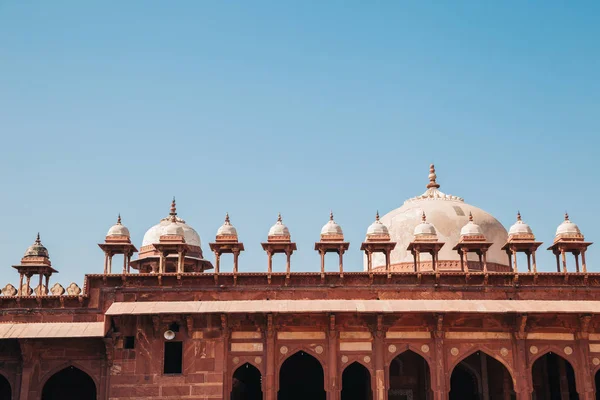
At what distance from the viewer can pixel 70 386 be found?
25.3 meters

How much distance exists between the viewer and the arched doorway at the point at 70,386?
82.5ft

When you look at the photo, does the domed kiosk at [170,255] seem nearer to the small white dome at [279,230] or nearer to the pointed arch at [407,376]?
the small white dome at [279,230]

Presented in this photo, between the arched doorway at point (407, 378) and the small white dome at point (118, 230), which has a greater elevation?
the small white dome at point (118, 230)

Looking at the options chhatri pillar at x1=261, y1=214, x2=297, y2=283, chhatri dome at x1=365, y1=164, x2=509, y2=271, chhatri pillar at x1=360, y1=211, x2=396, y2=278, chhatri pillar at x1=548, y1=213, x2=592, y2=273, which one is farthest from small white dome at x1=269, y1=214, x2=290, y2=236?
chhatri pillar at x1=548, y1=213, x2=592, y2=273

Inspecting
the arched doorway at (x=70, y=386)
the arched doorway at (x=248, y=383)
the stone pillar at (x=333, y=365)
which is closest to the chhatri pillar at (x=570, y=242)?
the stone pillar at (x=333, y=365)

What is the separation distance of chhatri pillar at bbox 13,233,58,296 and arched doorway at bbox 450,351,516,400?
12915 millimetres

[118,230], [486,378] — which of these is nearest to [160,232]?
[118,230]

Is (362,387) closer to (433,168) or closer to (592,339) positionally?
(592,339)

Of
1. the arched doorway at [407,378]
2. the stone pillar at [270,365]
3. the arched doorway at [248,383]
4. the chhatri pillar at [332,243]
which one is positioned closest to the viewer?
the stone pillar at [270,365]

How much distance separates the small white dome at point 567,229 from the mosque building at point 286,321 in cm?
9

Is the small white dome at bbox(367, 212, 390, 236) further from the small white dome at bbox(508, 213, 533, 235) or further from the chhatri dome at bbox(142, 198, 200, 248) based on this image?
the chhatri dome at bbox(142, 198, 200, 248)

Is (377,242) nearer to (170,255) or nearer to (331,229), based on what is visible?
(331,229)

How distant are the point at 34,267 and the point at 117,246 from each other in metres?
2.70

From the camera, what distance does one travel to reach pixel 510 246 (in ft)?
80.1
